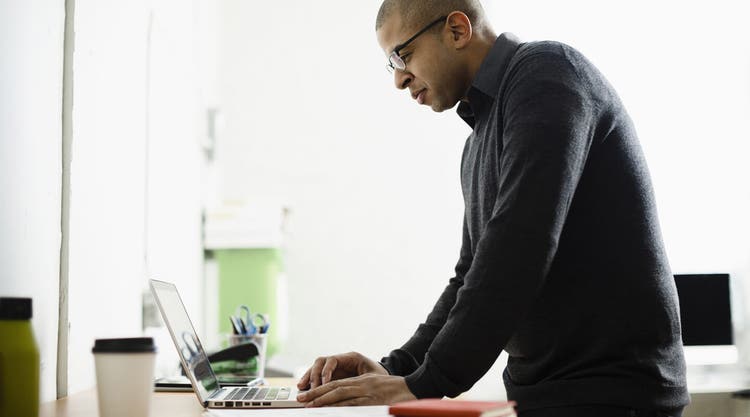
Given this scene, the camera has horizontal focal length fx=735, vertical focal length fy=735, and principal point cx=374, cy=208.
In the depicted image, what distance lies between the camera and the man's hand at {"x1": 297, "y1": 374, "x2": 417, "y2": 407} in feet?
3.62

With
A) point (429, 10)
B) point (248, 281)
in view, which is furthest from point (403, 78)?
point (248, 281)

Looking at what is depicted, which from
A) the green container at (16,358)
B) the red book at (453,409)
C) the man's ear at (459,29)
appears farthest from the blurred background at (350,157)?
the red book at (453,409)

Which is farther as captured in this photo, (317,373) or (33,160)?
(317,373)

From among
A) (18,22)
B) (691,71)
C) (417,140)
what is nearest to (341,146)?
(417,140)

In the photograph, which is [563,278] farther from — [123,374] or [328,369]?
[123,374]

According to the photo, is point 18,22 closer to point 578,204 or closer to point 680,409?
point 578,204

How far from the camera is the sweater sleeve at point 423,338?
149 cm

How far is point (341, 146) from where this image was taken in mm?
3842

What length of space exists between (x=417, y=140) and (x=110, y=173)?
2251 mm

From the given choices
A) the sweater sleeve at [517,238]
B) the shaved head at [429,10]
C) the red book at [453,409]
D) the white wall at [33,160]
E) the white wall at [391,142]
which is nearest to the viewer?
the red book at [453,409]

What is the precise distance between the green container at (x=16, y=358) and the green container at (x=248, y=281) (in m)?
2.27

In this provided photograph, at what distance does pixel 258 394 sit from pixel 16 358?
1.75ft

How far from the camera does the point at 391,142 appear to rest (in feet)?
12.5

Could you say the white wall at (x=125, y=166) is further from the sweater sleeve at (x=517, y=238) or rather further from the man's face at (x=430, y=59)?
the sweater sleeve at (x=517, y=238)
